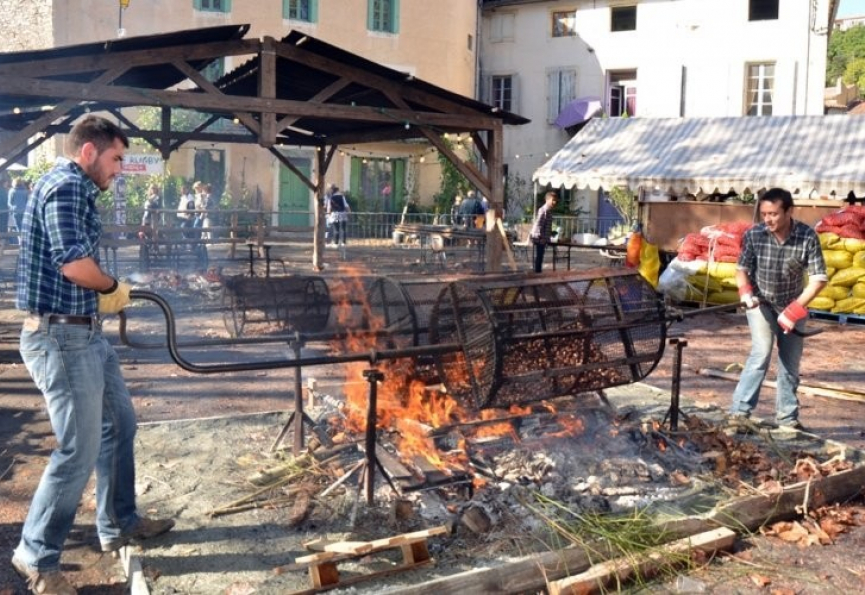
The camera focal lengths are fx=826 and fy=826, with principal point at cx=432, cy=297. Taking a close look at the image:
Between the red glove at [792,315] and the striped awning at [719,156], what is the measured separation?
8.44 metres

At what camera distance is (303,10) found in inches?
1130

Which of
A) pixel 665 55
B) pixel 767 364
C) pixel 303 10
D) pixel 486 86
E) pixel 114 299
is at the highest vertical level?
pixel 303 10

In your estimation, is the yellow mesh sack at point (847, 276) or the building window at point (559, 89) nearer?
the yellow mesh sack at point (847, 276)

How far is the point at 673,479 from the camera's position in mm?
5246

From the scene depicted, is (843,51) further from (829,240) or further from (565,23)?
(829,240)

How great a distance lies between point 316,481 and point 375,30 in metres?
27.2

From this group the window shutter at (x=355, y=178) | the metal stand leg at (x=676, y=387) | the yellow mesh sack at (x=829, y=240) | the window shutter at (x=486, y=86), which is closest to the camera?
the metal stand leg at (x=676, y=387)

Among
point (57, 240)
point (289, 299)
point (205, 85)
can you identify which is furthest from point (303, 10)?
point (57, 240)

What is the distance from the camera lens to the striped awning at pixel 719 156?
14.1m

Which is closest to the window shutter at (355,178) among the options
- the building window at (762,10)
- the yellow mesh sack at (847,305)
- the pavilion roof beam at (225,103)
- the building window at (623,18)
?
the building window at (623,18)

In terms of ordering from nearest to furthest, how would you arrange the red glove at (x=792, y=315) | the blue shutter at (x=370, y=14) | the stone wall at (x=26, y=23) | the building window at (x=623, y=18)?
1. the red glove at (x=792, y=315)
2. the stone wall at (x=26, y=23)
3. the blue shutter at (x=370, y=14)
4. the building window at (x=623, y=18)

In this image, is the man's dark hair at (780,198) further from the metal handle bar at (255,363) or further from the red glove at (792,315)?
the metal handle bar at (255,363)

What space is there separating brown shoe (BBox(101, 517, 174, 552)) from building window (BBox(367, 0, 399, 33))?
90.7 feet

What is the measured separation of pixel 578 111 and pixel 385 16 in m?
7.96
